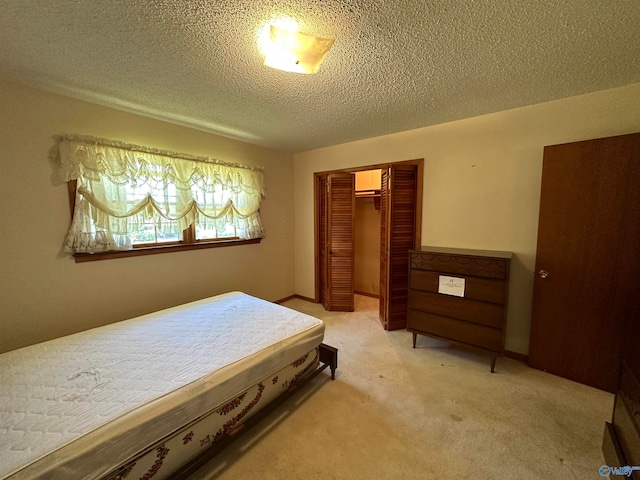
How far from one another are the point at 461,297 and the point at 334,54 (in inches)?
85.9

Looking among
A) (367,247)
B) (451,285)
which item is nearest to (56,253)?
(451,285)

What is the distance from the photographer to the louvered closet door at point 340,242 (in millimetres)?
3465

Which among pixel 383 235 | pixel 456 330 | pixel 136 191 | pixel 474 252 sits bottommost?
pixel 456 330

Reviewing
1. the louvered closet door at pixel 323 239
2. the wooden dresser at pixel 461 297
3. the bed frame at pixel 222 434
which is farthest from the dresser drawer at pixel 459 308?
the louvered closet door at pixel 323 239

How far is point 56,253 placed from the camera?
201 centimetres

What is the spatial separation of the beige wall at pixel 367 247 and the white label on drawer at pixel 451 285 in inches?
73.2

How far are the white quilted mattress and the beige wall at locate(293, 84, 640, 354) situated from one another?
1874 mm

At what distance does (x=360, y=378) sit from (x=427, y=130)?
2.61 metres

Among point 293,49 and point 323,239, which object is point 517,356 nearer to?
point 323,239

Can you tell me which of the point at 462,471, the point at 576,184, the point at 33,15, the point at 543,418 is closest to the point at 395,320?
the point at 543,418

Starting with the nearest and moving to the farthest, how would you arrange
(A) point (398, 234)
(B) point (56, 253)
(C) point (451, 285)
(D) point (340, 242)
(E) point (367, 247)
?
(B) point (56, 253) → (C) point (451, 285) → (A) point (398, 234) → (D) point (340, 242) → (E) point (367, 247)

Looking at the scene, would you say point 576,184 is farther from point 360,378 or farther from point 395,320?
point 360,378

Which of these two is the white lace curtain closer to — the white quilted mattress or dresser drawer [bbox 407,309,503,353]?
the white quilted mattress

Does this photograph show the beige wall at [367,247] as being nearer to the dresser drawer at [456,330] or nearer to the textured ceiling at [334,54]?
the dresser drawer at [456,330]
